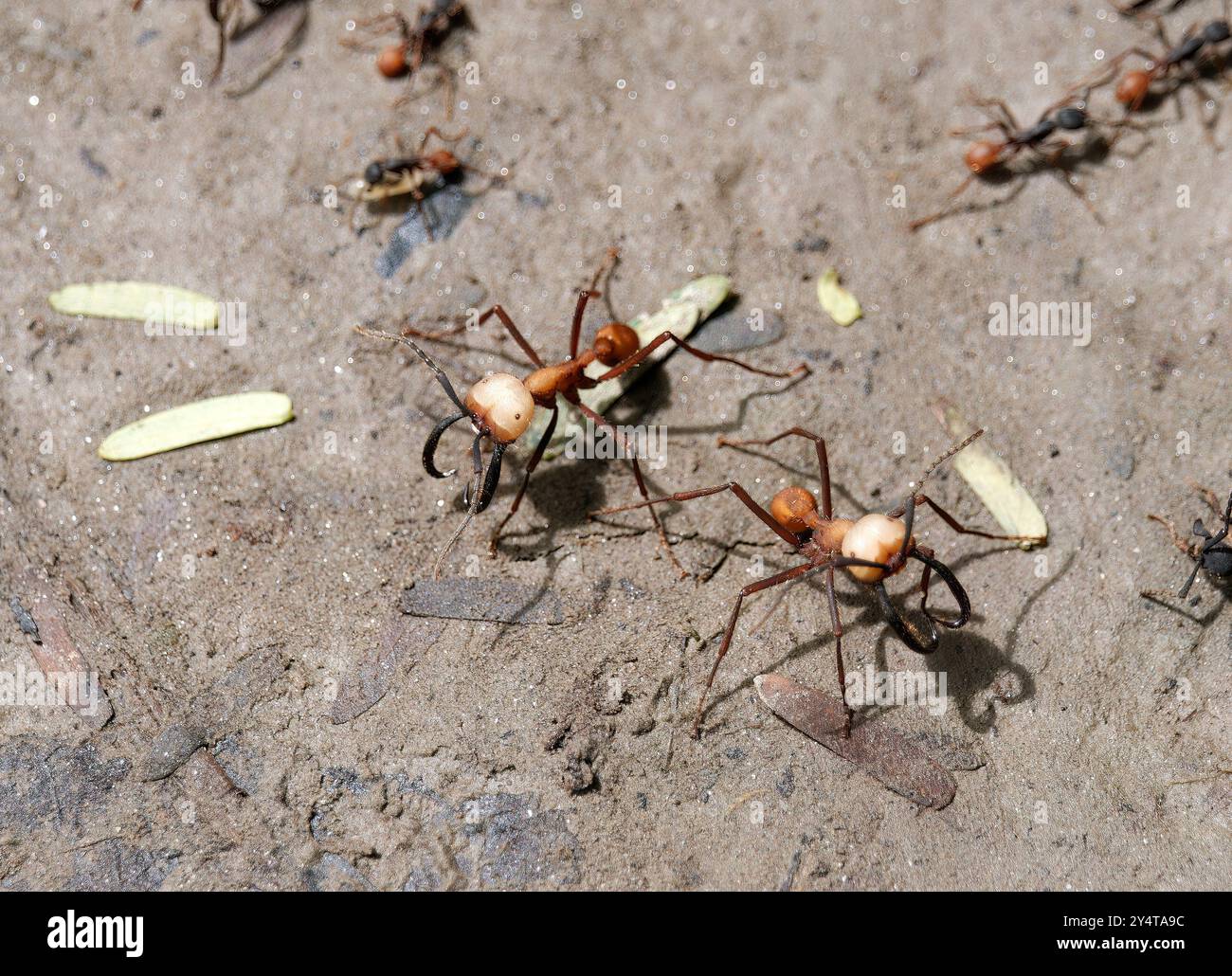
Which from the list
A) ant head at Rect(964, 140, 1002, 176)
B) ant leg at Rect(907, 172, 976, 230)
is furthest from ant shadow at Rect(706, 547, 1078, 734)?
ant head at Rect(964, 140, 1002, 176)

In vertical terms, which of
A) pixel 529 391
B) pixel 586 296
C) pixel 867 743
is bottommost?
pixel 867 743

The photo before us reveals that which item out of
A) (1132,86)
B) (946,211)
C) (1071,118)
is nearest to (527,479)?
(946,211)

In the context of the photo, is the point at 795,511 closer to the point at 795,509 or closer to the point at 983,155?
the point at 795,509

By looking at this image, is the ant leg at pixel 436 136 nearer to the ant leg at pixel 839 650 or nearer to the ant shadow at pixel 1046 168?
the ant shadow at pixel 1046 168

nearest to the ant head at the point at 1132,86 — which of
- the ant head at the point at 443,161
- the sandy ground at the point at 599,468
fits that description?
the sandy ground at the point at 599,468

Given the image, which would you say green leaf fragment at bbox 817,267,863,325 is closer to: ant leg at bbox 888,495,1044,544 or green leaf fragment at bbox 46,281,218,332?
ant leg at bbox 888,495,1044,544

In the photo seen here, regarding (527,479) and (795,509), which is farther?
(527,479)
